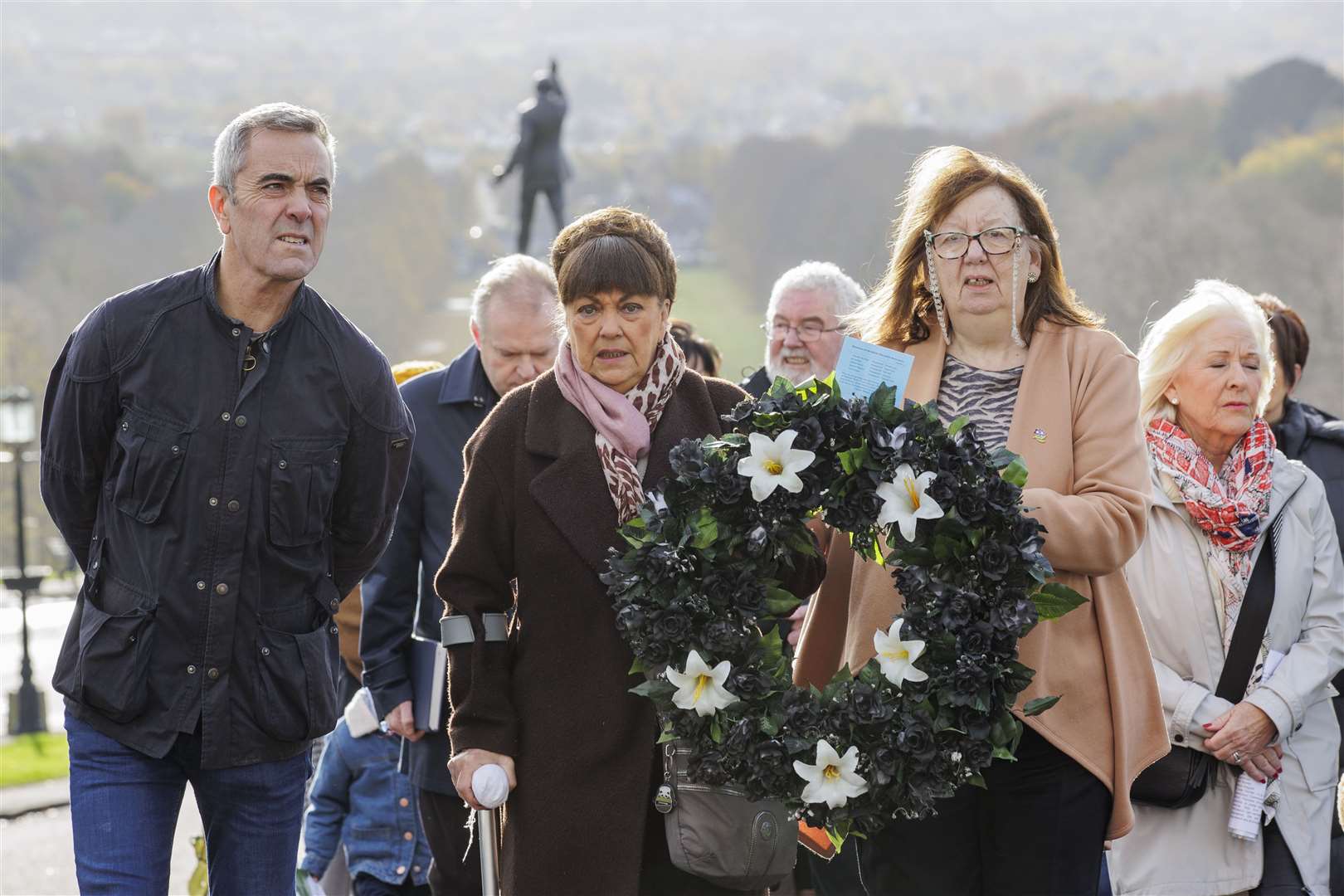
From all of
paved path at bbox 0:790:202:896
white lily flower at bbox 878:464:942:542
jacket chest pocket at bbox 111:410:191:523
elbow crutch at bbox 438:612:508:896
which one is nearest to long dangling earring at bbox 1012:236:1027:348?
white lily flower at bbox 878:464:942:542

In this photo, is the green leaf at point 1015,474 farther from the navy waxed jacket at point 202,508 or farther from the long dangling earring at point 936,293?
the navy waxed jacket at point 202,508

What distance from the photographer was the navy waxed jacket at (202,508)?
3418mm

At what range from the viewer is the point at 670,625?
3156 mm

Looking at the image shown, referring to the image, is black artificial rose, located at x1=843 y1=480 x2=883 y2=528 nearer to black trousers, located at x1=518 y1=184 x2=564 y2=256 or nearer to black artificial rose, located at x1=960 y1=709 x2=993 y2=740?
black artificial rose, located at x1=960 y1=709 x2=993 y2=740

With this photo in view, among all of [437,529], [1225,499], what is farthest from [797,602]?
[1225,499]

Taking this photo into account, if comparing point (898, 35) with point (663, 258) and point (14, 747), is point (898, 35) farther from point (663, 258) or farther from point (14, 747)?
point (663, 258)

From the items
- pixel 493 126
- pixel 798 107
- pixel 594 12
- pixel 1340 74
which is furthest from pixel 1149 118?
pixel 594 12

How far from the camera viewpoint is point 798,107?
10700 centimetres

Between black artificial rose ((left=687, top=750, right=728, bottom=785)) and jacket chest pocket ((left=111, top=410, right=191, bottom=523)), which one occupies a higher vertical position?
jacket chest pocket ((left=111, top=410, right=191, bottom=523))

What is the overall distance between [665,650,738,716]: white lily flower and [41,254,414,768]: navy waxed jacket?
87 cm

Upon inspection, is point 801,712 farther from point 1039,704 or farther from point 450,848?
point 450,848

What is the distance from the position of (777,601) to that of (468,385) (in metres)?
1.80

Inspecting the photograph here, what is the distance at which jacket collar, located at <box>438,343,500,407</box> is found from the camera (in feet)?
15.8

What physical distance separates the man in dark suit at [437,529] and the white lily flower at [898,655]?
62.7 inches
